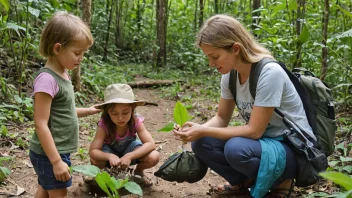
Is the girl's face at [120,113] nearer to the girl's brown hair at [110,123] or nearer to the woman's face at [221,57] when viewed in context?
the girl's brown hair at [110,123]

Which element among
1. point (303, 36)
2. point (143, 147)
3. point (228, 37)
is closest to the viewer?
point (228, 37)

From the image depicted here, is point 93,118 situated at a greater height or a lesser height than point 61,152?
lesser

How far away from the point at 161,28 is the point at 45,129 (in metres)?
8.57

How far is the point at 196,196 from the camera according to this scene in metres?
3.07

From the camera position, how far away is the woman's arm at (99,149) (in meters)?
2.93

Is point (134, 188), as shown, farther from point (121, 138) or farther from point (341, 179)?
point (341, 179)

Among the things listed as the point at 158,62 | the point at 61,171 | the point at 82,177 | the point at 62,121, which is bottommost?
the point at 158,62

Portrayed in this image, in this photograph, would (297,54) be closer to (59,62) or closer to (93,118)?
(93,118)

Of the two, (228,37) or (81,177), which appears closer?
(228,37)

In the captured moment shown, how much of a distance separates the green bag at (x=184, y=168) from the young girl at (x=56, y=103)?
769mm

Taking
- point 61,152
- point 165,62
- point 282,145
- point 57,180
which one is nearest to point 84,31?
point 61,152

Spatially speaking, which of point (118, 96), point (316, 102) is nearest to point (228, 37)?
point (316, 102)

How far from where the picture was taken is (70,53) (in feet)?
7.77

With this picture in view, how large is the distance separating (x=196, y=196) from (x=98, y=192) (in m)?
0.76
